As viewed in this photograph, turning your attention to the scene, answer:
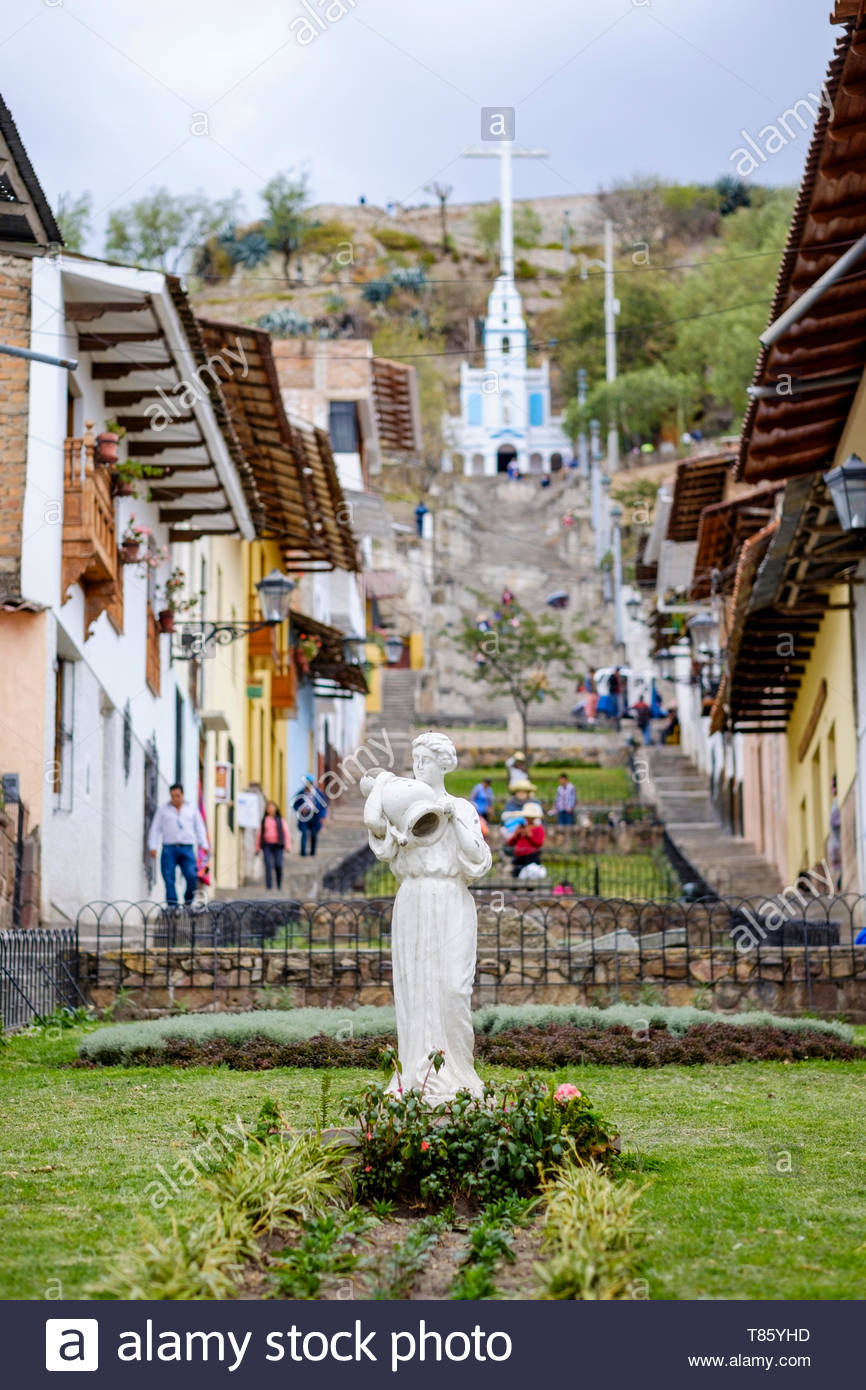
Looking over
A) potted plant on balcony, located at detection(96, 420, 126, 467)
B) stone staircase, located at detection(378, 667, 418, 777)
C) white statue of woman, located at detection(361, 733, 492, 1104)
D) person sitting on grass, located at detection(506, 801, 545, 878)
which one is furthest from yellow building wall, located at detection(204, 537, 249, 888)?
white statue of woman, located at detection(361, 733, 492, 1104)

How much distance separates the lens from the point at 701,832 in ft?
114

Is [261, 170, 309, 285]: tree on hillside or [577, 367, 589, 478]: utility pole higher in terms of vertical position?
[261, 170, 309, 285]: tree on hillside

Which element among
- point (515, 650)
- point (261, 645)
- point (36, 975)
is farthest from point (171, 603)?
point (515, 650)

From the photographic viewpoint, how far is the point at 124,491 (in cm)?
1853

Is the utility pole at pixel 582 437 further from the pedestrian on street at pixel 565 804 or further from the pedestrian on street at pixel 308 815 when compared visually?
Answer: the pedestrian on street at pixel 308 815

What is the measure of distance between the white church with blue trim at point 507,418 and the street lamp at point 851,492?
84.9 m

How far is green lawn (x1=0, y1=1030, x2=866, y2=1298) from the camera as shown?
22.1ft

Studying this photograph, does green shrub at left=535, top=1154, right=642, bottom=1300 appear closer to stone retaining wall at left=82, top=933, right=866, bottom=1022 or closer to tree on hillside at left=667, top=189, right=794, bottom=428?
stone retaining wall at left=82, top=933, right=866, bottom=1022

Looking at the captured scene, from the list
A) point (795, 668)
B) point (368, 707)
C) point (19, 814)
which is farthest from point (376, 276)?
point (19, 814)

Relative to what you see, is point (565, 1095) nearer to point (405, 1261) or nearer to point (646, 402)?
point (405, 1261)

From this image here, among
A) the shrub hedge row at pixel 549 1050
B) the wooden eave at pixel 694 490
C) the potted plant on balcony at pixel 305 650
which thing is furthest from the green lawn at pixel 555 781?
the shrub hedge row at pixel 549 1050

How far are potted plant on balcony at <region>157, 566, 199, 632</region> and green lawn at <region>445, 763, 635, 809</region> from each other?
14.1 meters

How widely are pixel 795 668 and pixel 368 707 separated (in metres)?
31.4

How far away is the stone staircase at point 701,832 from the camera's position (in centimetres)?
2716
